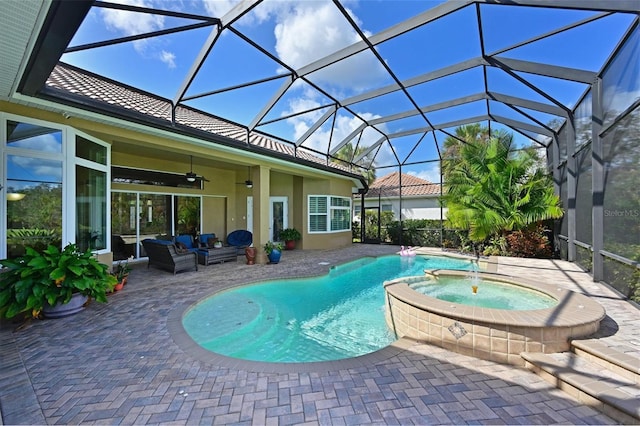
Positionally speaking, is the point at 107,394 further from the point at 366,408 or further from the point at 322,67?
the point at 322,67

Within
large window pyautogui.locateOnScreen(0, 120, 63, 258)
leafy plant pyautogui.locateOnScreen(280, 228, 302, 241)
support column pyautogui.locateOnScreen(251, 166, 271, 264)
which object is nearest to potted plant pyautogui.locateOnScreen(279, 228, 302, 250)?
leafy plant pyautogui.locateOnScreen(280, 228, 302, 241)

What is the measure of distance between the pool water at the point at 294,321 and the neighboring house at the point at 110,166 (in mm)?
3419

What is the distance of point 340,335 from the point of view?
518 cm

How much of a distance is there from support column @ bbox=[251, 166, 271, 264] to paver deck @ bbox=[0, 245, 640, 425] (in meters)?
5.54

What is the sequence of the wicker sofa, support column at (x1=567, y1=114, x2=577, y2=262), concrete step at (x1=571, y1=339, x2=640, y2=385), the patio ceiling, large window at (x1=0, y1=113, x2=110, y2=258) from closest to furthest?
concrete step at (x1=571, y1=339, x2=640, y2=385)
the patio ceiling
large window at (x1=0, y1=113, x2=110, y2=258)
the wicker sofa
support column at (x1=567, y1=114, x2=577, y2=262)

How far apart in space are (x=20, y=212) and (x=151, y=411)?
5.34 metres

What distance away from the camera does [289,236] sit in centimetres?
1416

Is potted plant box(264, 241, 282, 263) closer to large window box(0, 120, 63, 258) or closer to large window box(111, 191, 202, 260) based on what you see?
large window box(111, 191, 202, 260)

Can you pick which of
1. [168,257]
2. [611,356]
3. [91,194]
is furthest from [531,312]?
[91,194]

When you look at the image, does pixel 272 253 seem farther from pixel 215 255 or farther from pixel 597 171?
pixel 597 171

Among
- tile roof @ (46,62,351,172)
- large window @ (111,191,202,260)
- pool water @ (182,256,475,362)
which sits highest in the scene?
tile roof @ (46,62,351,172)

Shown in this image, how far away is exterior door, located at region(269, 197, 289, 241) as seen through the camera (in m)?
15.0

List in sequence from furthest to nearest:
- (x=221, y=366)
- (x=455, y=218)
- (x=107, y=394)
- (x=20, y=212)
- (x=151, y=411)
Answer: (x=455, y=218)
(x=20, y=212)
(x=221, y=366)
(x=107, y=394)
(x=151, y=411)

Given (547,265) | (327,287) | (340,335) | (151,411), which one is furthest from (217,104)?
(547,265)
